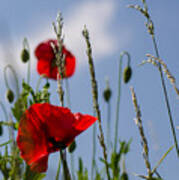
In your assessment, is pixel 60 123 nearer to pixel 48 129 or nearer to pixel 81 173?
pixel 48 129

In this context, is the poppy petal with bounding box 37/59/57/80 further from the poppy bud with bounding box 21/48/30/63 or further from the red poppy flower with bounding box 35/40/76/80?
the poppy bud with bounding box 21/48/30/63

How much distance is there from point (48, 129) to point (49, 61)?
46.9 inches

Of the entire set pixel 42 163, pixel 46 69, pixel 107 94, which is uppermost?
pixel 46 69

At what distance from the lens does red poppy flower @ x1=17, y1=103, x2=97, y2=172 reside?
760mm

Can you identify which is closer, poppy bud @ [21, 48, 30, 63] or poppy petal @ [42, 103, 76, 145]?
poppy petal @ [42, 103, 76, 145]

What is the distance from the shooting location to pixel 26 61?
5.91ft

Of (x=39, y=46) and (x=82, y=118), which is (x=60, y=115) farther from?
(x=39, y=46)

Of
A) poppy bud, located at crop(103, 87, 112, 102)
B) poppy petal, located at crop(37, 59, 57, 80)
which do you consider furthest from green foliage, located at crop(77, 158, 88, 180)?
poppy petal, located at crop(37, 59, 57, 80)

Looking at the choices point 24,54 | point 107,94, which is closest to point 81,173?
point 107,94

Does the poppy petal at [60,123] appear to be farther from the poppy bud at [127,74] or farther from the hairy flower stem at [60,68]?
the poppy bud at [127,74]

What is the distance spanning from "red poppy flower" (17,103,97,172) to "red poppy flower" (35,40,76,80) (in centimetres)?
102

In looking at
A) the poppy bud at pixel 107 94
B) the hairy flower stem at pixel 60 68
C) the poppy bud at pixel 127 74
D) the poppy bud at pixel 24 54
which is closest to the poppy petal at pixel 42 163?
the hairy flower stem at pixel 60 68

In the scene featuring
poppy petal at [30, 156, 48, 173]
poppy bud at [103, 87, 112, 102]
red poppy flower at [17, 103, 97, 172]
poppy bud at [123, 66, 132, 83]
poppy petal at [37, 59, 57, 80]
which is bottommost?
poppy petal at [30, 156, 48, 173]

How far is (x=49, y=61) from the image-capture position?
1950 millimetres
